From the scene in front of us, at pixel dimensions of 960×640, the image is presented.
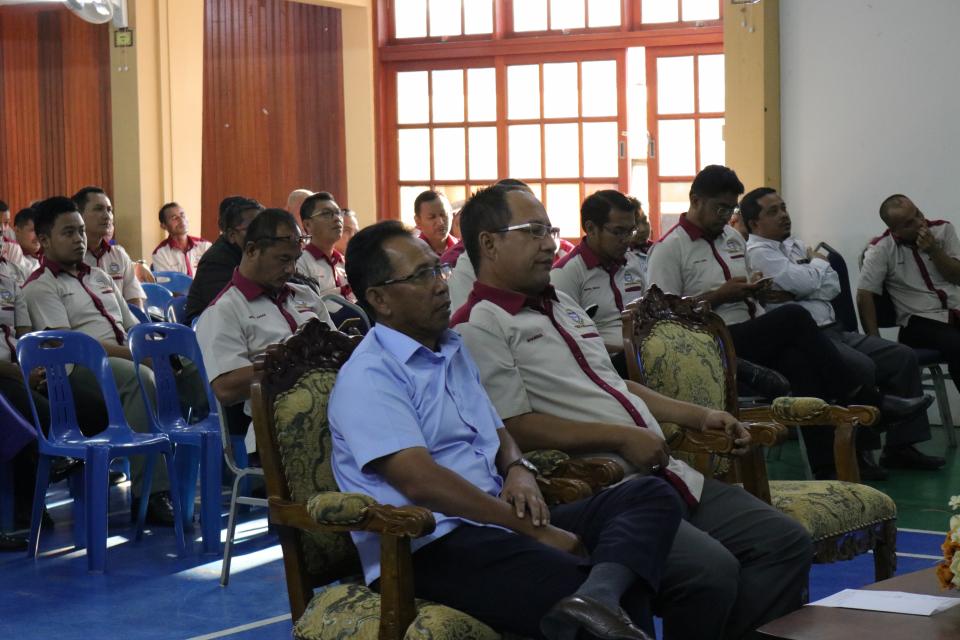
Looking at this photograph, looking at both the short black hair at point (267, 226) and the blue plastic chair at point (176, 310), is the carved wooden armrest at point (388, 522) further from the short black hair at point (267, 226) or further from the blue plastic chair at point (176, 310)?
the blue plastic chair at point (176, 310)

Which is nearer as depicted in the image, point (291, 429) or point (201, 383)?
point (291, 429)

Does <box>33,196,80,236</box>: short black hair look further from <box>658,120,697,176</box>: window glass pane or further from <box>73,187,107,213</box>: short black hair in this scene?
<box>658,120,697,176</box>: window glass pane

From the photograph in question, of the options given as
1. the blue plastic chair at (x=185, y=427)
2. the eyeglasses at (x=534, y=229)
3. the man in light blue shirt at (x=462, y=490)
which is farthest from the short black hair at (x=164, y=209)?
the man in light blue shirt at (x=462, y=490)

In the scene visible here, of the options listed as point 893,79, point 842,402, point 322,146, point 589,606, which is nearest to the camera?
point 589,606

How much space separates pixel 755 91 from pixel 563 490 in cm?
494

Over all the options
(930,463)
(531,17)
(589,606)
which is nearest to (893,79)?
(930,463)

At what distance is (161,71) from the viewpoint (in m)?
9.41

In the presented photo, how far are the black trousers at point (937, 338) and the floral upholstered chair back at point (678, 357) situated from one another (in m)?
2.85

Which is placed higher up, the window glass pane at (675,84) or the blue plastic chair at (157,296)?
the window glass pane at (675,84)

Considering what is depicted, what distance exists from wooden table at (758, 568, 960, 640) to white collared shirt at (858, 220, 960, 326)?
390 cm

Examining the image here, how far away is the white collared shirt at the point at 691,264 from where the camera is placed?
4.95m

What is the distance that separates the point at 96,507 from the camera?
4.18 metres

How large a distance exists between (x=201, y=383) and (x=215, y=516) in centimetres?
95

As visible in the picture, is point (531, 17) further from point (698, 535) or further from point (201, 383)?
point (698, 535)
